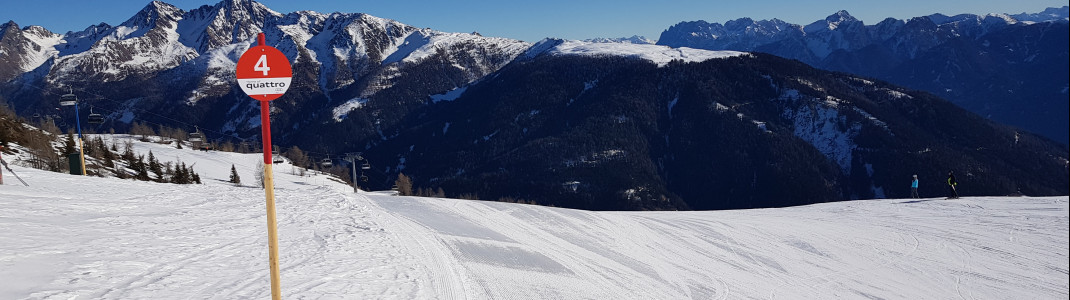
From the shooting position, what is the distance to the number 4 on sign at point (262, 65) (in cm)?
539

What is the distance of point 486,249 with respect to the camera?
12.3 m

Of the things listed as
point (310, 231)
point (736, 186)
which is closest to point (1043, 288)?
point (310, 231)

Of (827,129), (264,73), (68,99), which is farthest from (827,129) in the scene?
(264,73)

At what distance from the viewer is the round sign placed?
536 cm

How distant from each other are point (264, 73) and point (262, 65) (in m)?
0.08

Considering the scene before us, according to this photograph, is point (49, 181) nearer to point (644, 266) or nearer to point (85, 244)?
point (85, 244)

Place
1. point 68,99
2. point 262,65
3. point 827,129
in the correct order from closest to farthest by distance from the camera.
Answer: point 262,65 → point 68,99 → point 827,129

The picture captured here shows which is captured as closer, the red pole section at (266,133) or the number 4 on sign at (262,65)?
the red pole section at (266,133)

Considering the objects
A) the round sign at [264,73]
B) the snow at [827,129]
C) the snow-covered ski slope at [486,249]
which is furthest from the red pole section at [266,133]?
the snow at [827,129]

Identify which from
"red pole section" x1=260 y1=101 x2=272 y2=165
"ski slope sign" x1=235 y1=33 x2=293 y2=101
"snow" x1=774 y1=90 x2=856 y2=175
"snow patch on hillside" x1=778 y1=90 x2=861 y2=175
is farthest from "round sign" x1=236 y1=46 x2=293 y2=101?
"snow patch on hillside" x1=778 y1=90 x2=861 y2=175

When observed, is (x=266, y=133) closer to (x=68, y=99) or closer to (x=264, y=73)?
(x=264, y=73)

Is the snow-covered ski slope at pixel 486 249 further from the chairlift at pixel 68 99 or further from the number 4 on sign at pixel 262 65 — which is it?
the chairlift at pixel 68 99

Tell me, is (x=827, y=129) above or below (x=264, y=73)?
above

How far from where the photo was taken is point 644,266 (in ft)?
44.3
